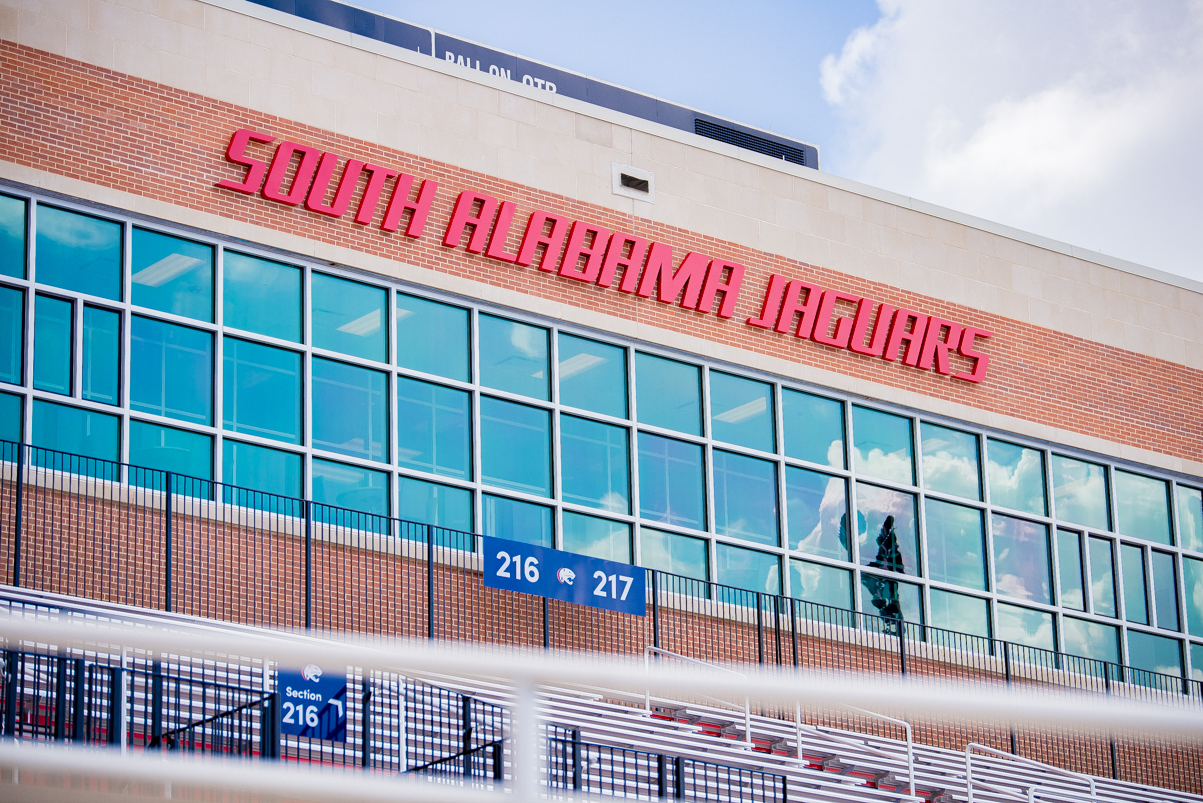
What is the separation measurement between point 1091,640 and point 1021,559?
1.62m

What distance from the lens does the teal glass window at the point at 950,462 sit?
920 inches

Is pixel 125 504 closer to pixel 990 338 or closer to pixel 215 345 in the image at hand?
pixel 215 345

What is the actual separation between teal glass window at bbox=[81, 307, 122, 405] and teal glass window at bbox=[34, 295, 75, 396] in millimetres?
163

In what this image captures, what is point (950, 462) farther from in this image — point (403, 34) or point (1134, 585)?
point (403, 34)

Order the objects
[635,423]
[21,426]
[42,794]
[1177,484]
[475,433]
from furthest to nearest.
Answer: [1177,484] < [635,423] < [475,433] < [21,426] < [42,794]

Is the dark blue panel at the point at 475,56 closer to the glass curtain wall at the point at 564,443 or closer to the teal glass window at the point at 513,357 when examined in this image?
the glass curtain wall at the point at 564,443

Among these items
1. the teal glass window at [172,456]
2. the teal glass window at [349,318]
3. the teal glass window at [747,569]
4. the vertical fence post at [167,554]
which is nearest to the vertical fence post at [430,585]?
the teal glass window at [349,318]

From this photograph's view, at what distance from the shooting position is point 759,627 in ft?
66.9

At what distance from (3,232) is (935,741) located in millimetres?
13191

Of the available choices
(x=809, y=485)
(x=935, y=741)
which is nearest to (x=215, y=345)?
(x=809, y=485)

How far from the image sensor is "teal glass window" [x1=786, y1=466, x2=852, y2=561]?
2195 centimetres

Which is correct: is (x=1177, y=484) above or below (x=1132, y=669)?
above

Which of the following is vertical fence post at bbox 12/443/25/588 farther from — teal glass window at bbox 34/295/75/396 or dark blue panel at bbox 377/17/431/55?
dark blue panel at bbox 377/17/431/55

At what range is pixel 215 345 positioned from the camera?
18.2 m
